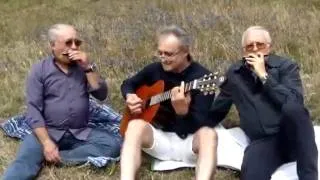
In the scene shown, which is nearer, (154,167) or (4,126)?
(154,167)

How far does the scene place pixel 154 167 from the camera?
4.95 metres

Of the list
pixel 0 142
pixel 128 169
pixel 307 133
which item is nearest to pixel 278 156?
pixel 307 133

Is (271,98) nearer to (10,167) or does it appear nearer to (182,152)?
(182,152)

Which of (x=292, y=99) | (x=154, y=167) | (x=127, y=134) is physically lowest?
(x=154, y=167)

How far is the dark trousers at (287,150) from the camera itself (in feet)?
13.9

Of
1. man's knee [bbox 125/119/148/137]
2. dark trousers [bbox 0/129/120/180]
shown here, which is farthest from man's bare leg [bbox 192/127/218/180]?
dark trousers [bbox 0/129/120/180]

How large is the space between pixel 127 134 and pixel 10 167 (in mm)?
968

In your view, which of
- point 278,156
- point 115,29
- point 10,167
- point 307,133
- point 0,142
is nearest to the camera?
point 307,133

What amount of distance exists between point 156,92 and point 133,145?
24.0 inches

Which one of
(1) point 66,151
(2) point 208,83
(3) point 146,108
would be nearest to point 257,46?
(2) point 208,83

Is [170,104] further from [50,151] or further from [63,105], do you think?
[50,151]

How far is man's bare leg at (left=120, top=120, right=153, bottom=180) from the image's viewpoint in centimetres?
439

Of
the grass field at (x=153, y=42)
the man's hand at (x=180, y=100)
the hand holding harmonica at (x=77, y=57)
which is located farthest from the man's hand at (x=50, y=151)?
A: the man's hand at (x=180, y=100)

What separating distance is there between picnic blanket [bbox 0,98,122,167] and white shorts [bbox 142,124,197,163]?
22.5 inches
